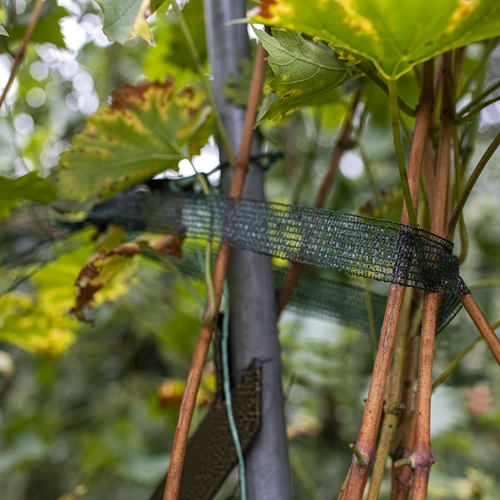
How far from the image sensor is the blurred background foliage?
758 mm

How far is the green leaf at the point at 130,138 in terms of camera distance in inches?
Result: 21.0

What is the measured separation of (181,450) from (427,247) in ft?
0.67

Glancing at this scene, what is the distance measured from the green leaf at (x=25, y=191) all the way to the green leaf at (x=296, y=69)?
288 millimetres

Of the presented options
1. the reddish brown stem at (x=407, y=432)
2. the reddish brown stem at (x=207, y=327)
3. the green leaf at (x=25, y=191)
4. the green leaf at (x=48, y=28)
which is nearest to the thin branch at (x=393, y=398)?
the reddish brown stem at (x=407, y=432)

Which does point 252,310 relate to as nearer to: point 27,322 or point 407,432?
point 407,432

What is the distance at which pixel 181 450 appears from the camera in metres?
0.36

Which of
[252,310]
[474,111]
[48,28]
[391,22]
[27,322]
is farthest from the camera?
[27,322]

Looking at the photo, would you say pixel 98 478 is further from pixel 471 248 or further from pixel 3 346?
pixel 471 248

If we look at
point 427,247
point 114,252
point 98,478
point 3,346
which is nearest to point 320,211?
point 427,247

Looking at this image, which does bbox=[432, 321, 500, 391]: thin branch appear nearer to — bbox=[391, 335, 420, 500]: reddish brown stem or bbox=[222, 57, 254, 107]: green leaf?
bbox=[391, 335, 420, 500]: reddish brown stem

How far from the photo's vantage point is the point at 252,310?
0.48 meters

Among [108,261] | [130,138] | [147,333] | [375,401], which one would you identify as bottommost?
[375,401]

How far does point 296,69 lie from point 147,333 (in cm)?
106

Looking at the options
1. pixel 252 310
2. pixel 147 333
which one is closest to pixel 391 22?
pixel 252 310
